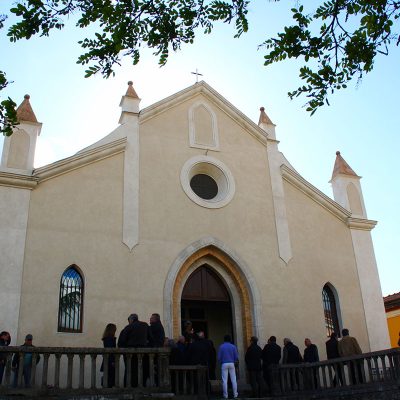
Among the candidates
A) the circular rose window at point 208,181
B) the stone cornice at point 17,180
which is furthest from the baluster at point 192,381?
the stone cornice at point 17,180

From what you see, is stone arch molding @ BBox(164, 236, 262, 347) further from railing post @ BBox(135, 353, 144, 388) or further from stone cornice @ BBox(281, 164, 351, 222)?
railing post @ BBox(135, 353, 144, 388)

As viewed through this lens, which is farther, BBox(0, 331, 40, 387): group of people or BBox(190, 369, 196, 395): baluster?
BBox(190, 369, 196, 395): baluster

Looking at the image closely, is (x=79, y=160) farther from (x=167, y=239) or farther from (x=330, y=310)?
(x=330, y=310)

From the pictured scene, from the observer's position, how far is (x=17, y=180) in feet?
51.6

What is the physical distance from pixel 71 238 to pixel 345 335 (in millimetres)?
7726

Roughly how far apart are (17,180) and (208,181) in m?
6.30

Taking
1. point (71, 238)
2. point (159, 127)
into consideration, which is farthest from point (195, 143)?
point (71, 238)

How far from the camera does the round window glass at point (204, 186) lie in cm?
1873

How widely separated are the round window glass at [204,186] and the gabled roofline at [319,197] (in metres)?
2.68

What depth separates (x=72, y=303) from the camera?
1527cm

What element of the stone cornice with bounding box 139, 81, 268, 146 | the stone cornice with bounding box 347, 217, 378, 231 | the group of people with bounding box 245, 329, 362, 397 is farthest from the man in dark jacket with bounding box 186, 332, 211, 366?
the stone cornice with bounding box 139, 81, 268, 146

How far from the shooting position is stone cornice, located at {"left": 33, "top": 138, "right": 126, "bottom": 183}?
53.0 ft

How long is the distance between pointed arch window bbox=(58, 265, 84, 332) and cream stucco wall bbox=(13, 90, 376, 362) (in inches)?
7.9

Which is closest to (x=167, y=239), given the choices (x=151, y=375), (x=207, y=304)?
(x=207, y=304)
